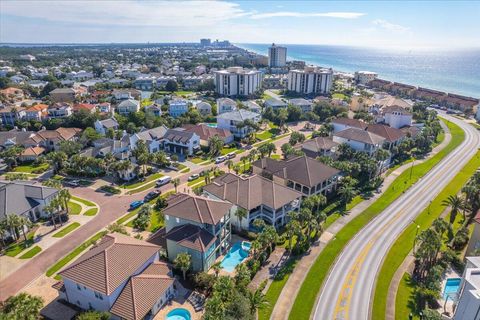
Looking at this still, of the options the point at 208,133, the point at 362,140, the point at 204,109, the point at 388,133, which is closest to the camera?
the point at 362,140

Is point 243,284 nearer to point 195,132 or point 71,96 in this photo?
point 195,132

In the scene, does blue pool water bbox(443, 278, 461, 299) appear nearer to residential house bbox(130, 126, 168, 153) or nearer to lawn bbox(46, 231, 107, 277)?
lawn bbox(46, 231, 107, 277)

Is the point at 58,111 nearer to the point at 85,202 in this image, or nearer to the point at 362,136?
the point at 85,202

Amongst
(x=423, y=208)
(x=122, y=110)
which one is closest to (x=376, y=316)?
(x=423, y=208)

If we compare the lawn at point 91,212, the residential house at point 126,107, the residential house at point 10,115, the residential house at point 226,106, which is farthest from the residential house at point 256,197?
the residential house at point 10,115

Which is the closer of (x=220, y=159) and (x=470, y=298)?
(x=470, y=298)

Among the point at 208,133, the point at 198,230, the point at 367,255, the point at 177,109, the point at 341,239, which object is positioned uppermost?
the point at 177,109

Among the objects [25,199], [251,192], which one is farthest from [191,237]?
[25,199]

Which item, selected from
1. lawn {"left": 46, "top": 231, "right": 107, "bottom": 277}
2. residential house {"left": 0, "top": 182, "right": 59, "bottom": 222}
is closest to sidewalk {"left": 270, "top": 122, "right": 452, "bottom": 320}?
lawn {"left": 46, "top": 231, "right": 107, "bottom": 277}

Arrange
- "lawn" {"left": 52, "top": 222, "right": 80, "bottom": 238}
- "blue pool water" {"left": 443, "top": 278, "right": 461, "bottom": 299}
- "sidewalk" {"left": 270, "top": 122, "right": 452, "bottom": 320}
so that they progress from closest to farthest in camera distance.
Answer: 1. "sidewalk" {"left": 270, "top": 122, "right": 452, "bottom": 320}
2. "blue pool water" {"left": 443, "top": 278, "right": 461, "bottom": 299}
3. "lawn" {"left": 52, "top": 222, "right": 80, "bottom": 238}
